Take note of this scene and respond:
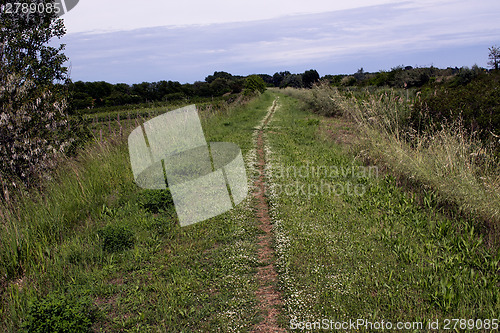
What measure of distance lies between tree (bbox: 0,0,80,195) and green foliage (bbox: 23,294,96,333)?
3.38 meters

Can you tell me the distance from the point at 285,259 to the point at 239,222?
1.40m

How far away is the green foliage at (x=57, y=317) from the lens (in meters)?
3.15

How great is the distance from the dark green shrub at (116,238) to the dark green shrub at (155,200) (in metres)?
1.10

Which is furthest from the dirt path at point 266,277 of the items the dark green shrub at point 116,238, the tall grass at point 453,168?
the tall grass at point 453,168

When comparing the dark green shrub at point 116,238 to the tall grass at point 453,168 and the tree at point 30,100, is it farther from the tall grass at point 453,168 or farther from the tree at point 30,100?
the tall grass at point 453,168

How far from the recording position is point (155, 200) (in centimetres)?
627

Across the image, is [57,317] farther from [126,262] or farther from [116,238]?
[116,238]

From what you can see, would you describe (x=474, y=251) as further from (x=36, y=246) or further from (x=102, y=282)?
(x=36, y=246)

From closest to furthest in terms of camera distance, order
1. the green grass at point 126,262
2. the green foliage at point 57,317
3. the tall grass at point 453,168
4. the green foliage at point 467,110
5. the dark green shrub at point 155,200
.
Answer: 1. the green foliage at point 57,317
2. the green grass at point 126,262
3. the tall grass at point 453,168
4. the dark green shrub at point 155,200
5. the green foliage at point 467,110

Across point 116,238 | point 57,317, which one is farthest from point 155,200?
point 57,317

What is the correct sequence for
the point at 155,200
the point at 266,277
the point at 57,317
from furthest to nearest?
the point at 155,200 < the point at 266,277 < the point at 57,317

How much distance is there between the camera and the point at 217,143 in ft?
39.3

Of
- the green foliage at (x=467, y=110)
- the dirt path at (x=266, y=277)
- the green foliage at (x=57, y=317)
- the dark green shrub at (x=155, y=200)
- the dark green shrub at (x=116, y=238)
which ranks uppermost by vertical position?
the green foliage at (x=467, y=110)

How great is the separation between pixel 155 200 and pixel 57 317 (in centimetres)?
318
